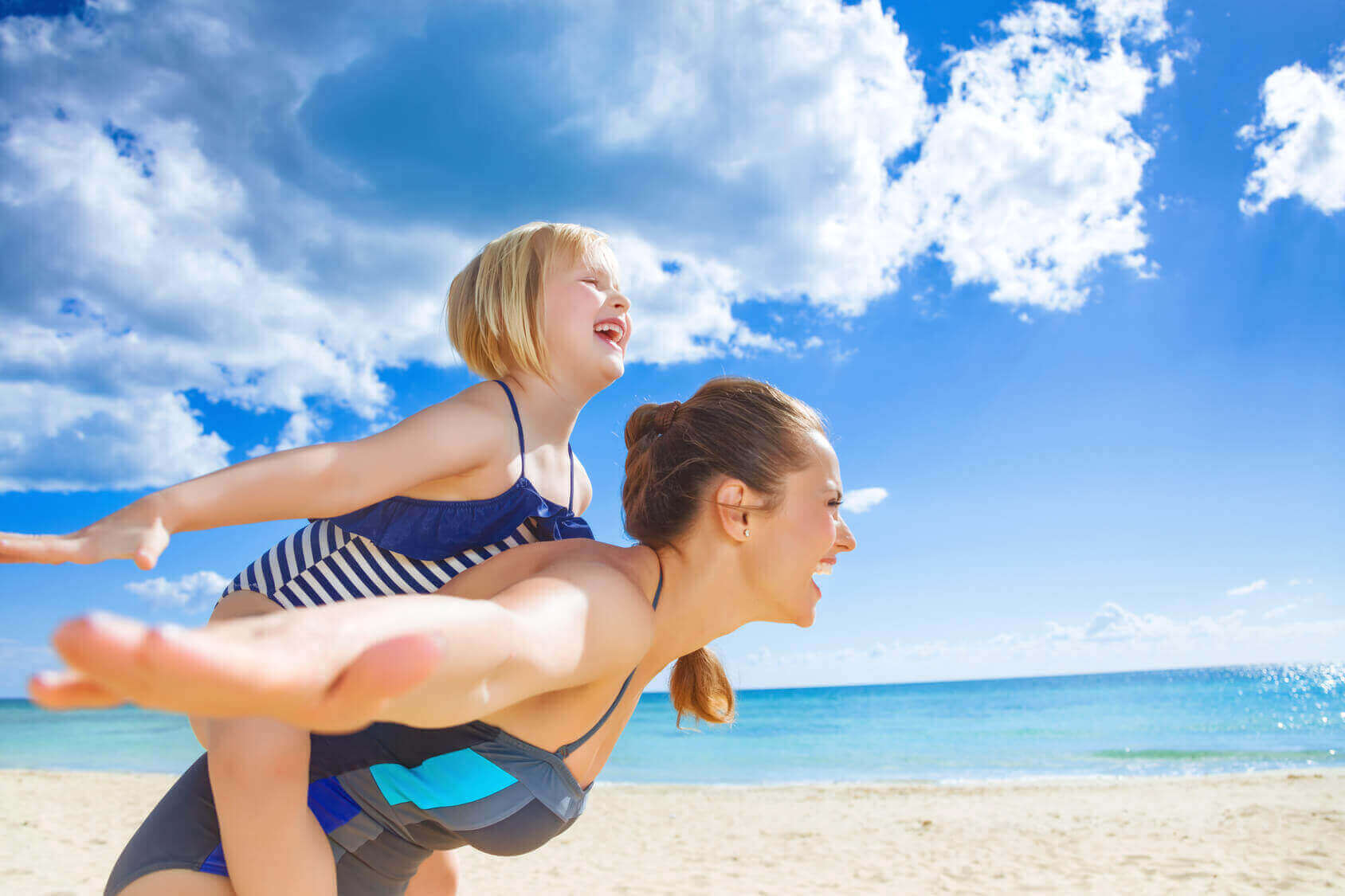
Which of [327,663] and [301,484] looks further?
[301,484]

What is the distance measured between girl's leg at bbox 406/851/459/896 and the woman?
33 centimetres

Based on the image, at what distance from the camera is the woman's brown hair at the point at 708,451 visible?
2.06 m

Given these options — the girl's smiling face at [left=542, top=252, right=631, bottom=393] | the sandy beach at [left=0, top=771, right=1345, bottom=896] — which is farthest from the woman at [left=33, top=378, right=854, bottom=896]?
the sandy beach at [left=0, top=771, right=1345, bottom=896]

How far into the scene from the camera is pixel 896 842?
32.1 ft

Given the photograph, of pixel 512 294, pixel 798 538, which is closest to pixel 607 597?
pixel 798 538

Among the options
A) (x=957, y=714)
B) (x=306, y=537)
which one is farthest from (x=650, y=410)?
(x=957, y=714)

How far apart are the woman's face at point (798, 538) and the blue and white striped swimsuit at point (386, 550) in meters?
0.59

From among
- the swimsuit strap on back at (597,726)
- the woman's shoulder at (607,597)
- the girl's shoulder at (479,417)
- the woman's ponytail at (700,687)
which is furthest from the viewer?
the woman's ponytail at (700,687)

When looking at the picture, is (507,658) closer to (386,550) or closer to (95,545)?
(95,545)

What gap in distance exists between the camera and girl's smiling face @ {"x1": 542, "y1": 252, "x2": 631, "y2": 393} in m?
2.27

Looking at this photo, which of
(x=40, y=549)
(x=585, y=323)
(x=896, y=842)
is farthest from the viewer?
(x=896, y=842)

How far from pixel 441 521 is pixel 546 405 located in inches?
17.3

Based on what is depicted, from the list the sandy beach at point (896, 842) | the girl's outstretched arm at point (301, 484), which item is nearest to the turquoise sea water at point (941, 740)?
the sandy beach at point (896, 842)

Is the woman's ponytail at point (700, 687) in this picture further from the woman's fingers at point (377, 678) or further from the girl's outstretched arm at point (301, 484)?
the woman's fingers at point (377, 678)
